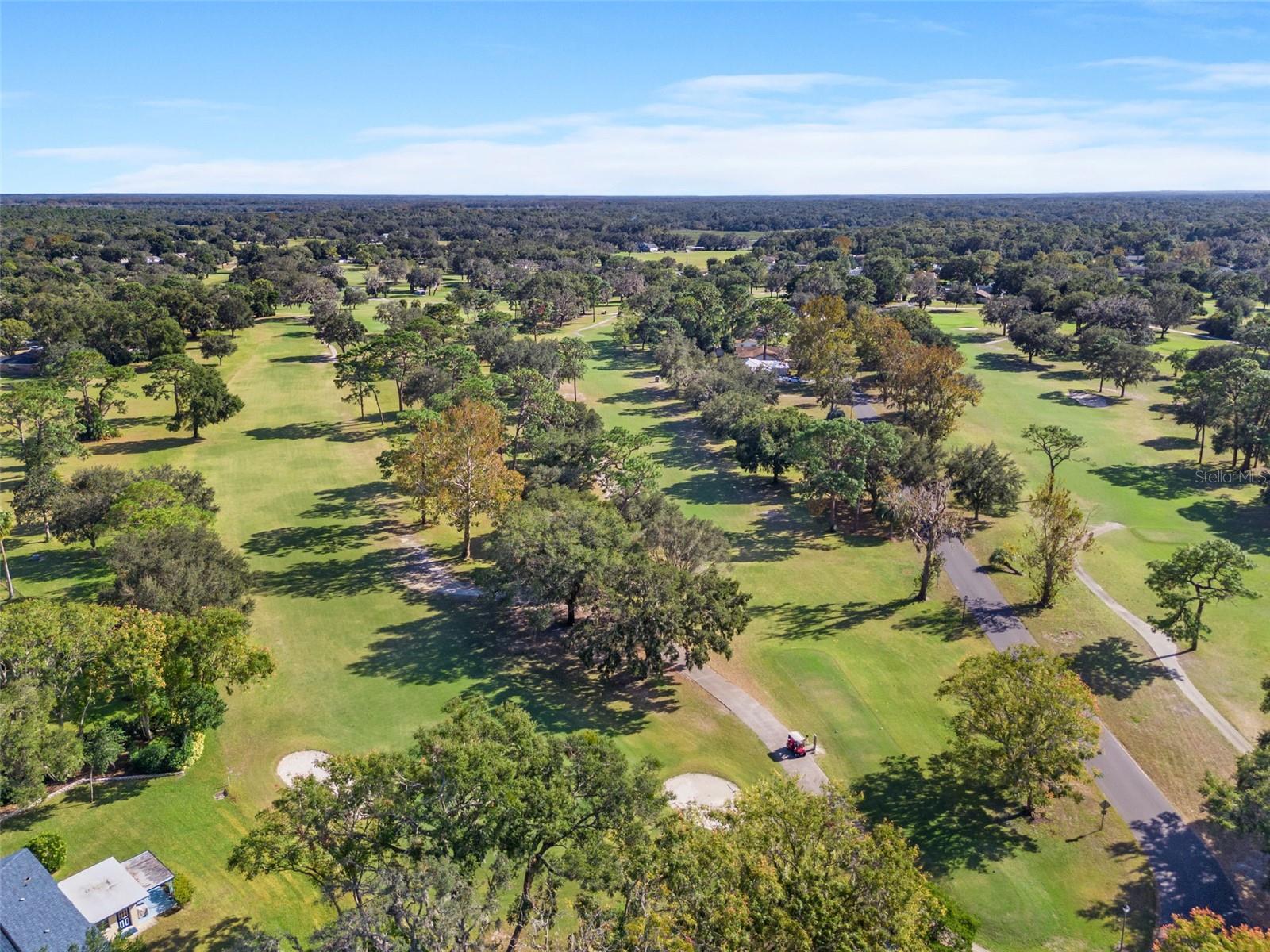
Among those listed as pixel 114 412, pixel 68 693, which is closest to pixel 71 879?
pixel 68 693

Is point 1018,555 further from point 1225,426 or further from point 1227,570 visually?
point 1225,426

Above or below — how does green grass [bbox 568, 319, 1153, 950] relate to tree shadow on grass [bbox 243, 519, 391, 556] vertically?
below

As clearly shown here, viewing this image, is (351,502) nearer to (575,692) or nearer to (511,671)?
(511,671)

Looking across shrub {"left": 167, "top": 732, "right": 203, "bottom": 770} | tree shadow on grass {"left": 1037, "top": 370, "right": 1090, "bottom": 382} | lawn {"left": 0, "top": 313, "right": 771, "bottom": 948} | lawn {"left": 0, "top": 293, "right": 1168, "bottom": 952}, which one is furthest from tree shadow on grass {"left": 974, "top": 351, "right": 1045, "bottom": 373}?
shrub {"left": 167, "top": 732, "right": 203, "bottom": 770}

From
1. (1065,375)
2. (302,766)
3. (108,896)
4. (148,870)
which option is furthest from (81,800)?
(1065,375)

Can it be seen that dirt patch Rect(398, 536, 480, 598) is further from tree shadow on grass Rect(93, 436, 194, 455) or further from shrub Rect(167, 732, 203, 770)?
tree shadow on grass Rect(93, 436, 194, 455)

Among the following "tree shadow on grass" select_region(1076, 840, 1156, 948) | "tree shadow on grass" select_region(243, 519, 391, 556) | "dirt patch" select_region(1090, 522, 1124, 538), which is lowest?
"tree shadow on grass" select_region(1076, 840, 1156, 948)
